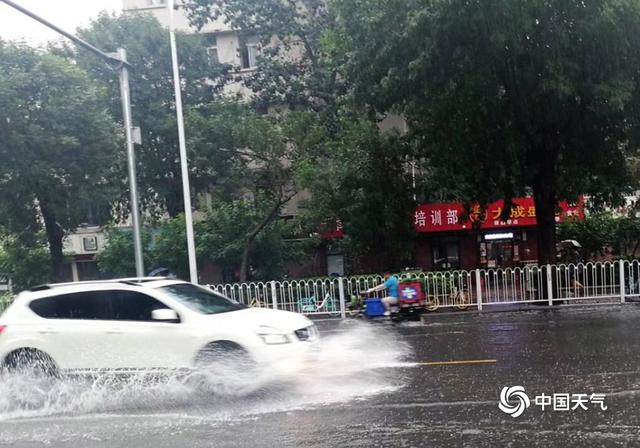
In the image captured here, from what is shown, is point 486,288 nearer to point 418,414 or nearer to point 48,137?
point 418,414

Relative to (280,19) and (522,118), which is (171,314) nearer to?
(522,118)

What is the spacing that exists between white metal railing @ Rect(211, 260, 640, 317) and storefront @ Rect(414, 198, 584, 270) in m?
8.47

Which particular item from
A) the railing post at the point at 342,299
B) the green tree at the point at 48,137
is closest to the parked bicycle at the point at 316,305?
the railing post at the point at 342,299

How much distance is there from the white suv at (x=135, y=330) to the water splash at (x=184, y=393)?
19 cm

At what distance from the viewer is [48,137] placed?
15.0 m

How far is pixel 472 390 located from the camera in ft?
21.5

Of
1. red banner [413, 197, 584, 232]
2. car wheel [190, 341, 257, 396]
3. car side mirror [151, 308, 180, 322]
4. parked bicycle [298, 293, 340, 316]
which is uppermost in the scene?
red banner [413, 197, 584, 232]

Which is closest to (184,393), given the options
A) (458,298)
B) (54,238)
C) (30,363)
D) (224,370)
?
(224,370)

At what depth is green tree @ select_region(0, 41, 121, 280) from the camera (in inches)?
588

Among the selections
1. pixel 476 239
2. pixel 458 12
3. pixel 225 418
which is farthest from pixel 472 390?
pixel 476 239

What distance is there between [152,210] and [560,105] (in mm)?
16966

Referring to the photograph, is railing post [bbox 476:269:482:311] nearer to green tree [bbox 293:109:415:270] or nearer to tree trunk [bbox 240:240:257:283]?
green tree [bbox 293:109:415:270]

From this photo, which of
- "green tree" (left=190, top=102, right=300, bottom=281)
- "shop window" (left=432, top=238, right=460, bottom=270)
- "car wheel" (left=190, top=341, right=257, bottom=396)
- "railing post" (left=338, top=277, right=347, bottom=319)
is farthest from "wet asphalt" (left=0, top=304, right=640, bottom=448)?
"shop window" (left=432, top=238, right=460, bottom=270)

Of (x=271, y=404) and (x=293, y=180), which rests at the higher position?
(x=293, y=180)
